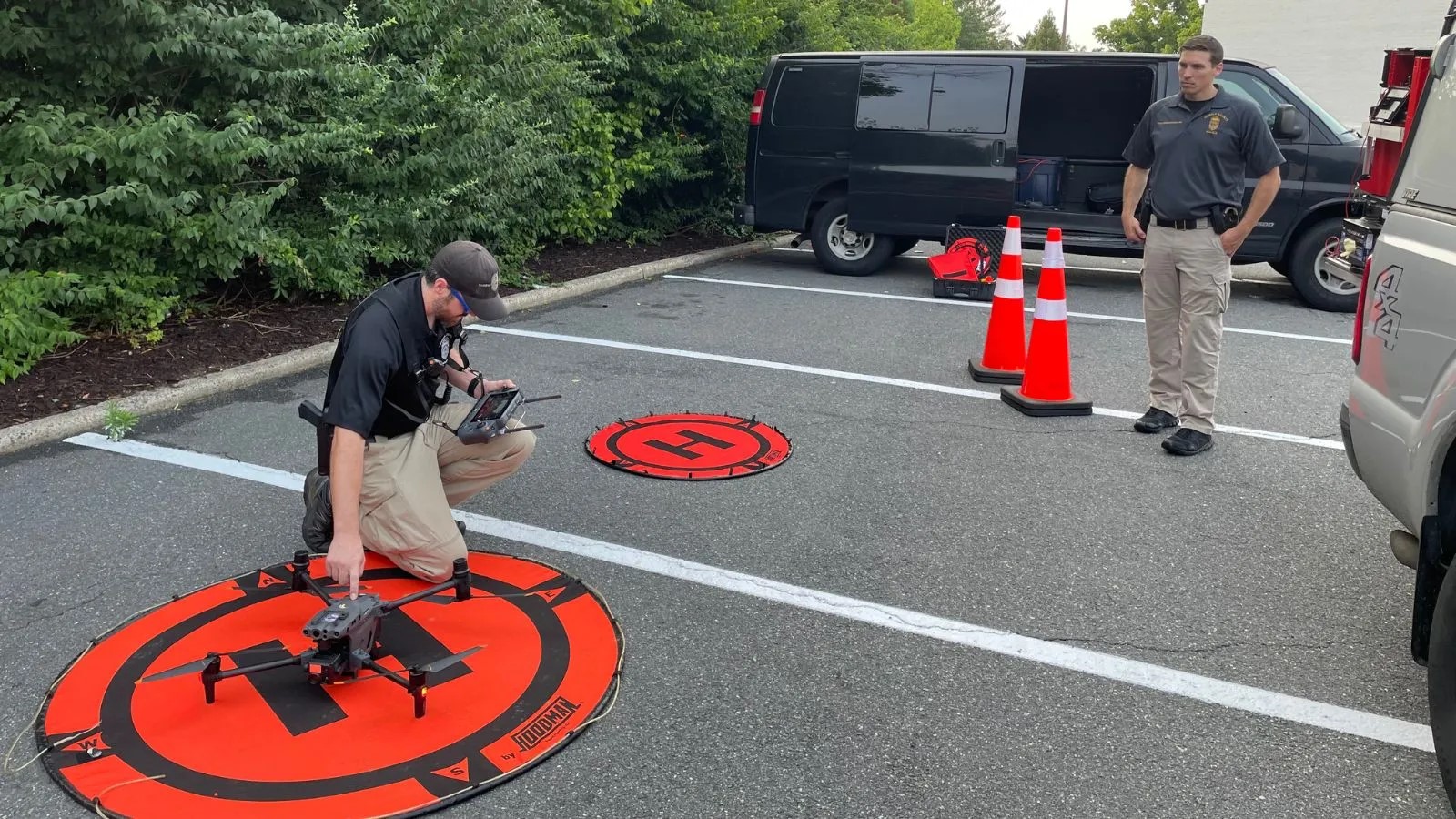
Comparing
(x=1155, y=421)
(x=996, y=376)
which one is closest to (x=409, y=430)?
(x=1155, y=421)

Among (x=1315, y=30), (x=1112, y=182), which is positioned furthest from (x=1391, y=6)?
(x=1112, y=182)

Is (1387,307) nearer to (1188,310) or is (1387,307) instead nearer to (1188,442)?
(1188,442)

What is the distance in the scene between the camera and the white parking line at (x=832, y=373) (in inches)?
220

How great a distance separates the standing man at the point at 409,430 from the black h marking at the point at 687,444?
1.18 metres

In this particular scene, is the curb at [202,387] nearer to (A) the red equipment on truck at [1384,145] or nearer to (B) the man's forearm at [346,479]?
(B) the man's forearm at [346,479]

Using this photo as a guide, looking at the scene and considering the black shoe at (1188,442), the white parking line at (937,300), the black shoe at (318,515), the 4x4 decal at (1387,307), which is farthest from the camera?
the white parking line at (937,300)

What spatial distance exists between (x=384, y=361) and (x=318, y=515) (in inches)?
27.2

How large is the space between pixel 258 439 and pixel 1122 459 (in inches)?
171

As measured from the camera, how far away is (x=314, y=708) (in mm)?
2914

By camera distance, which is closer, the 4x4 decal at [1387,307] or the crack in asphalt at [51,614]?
the 4x4 decal at [1387,307]

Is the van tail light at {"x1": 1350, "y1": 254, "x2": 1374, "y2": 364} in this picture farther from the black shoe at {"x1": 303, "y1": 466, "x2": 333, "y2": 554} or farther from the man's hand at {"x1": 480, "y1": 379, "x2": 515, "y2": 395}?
the black shoe at {"x1": 303, "y1": 466, "x2": 333, "y2": 554}

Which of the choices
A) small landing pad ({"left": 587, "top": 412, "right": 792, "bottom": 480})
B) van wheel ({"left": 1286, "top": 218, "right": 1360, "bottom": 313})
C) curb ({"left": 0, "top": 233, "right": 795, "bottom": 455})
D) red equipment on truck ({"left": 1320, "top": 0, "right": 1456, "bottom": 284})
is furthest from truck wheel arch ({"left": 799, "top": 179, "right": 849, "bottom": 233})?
red equipment on truck ({"left": 1320, "top": 0, "right": 1456, "bottom": 284})

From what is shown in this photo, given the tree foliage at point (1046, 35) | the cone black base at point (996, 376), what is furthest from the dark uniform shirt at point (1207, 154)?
the tree foliage at point (1046, 35)

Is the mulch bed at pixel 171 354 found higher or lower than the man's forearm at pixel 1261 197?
lower
